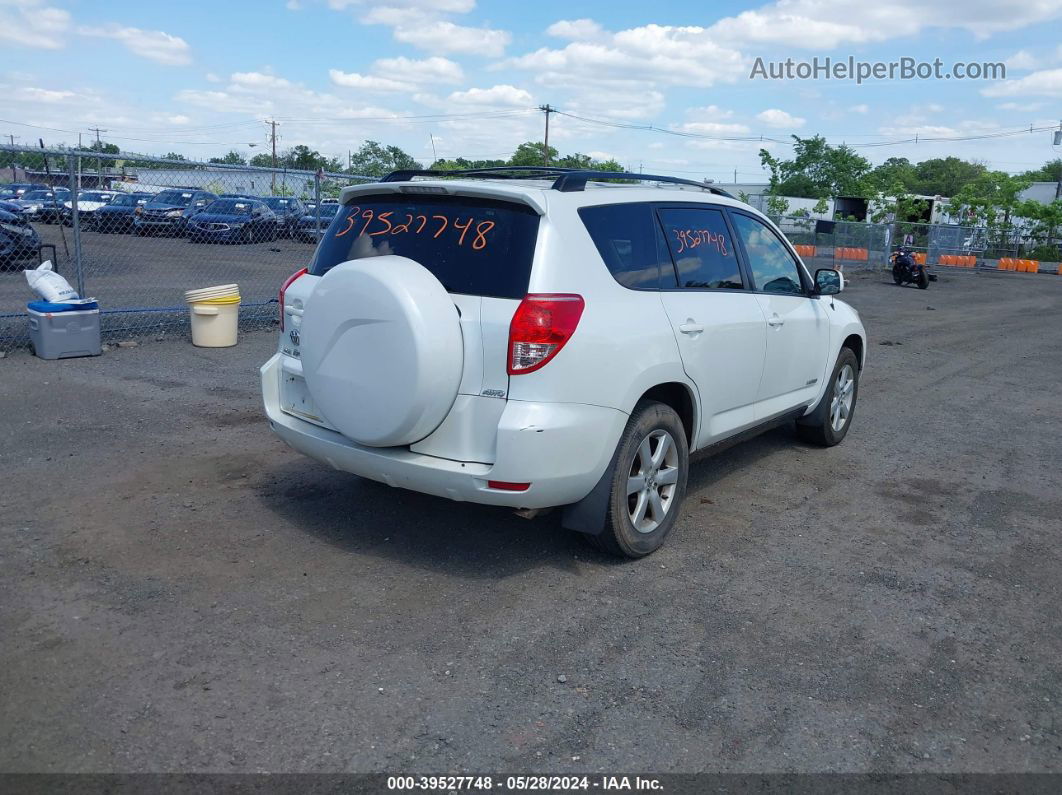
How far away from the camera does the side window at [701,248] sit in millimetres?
5059

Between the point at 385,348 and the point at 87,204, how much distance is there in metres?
10.1

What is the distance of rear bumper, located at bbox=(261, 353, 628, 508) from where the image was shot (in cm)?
402

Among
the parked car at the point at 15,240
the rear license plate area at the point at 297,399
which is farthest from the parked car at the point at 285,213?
the rear license plate area at the point at 297,399

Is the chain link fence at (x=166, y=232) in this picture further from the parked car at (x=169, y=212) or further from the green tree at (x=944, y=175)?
the green tree at (x=944, y=175)

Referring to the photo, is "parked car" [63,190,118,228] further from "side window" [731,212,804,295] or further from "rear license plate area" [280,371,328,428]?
"side window" [731,212,804,295]

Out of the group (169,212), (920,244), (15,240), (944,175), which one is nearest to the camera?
(15,240)

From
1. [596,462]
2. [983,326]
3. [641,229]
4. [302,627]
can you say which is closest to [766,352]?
[641,229]

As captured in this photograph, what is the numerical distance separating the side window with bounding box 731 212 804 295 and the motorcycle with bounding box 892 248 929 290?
64.1 feet

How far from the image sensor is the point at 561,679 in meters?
3.57

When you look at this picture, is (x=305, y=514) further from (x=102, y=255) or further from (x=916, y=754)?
(x=102, y=255)

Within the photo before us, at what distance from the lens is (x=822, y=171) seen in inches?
2721

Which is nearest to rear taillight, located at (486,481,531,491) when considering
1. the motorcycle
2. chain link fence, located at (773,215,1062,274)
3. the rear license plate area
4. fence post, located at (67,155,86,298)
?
the rear license plate area

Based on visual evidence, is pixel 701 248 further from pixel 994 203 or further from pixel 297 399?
pixel 994 203

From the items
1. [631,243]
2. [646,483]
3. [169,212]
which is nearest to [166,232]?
[169,212]
